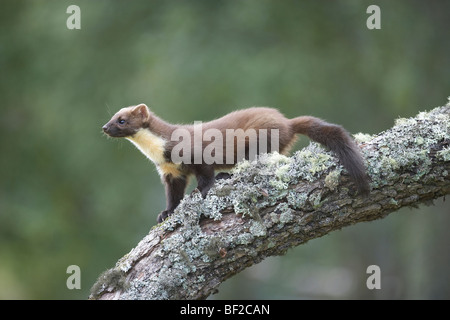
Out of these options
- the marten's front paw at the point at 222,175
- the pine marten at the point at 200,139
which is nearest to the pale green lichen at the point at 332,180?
the pine marten at the point at 200,139

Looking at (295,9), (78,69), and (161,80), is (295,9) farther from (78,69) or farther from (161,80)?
(78,69)

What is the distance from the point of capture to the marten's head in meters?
7.65

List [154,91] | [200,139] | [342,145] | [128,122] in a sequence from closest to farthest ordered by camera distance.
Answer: [342,145], [200,139], [128,122], [154,91]

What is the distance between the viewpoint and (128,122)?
7.71m

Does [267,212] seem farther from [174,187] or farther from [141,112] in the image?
[141,112]

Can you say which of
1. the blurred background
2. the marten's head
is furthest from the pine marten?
the blurred background

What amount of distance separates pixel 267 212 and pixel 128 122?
2989 millimetres

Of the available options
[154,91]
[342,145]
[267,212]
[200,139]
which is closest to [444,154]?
[342,145]

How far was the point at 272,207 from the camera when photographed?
5.43 m

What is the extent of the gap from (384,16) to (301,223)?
768 centimetres

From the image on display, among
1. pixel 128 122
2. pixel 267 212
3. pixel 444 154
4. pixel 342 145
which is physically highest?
pixel 128 122

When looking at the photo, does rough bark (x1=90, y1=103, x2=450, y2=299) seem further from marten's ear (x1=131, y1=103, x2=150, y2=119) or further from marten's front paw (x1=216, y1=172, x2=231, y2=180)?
marten's ear (x1=131, y1=103, x2=150, y2=119)

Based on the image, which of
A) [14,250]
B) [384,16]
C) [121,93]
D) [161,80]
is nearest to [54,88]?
[121,93]

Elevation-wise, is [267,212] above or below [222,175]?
below
